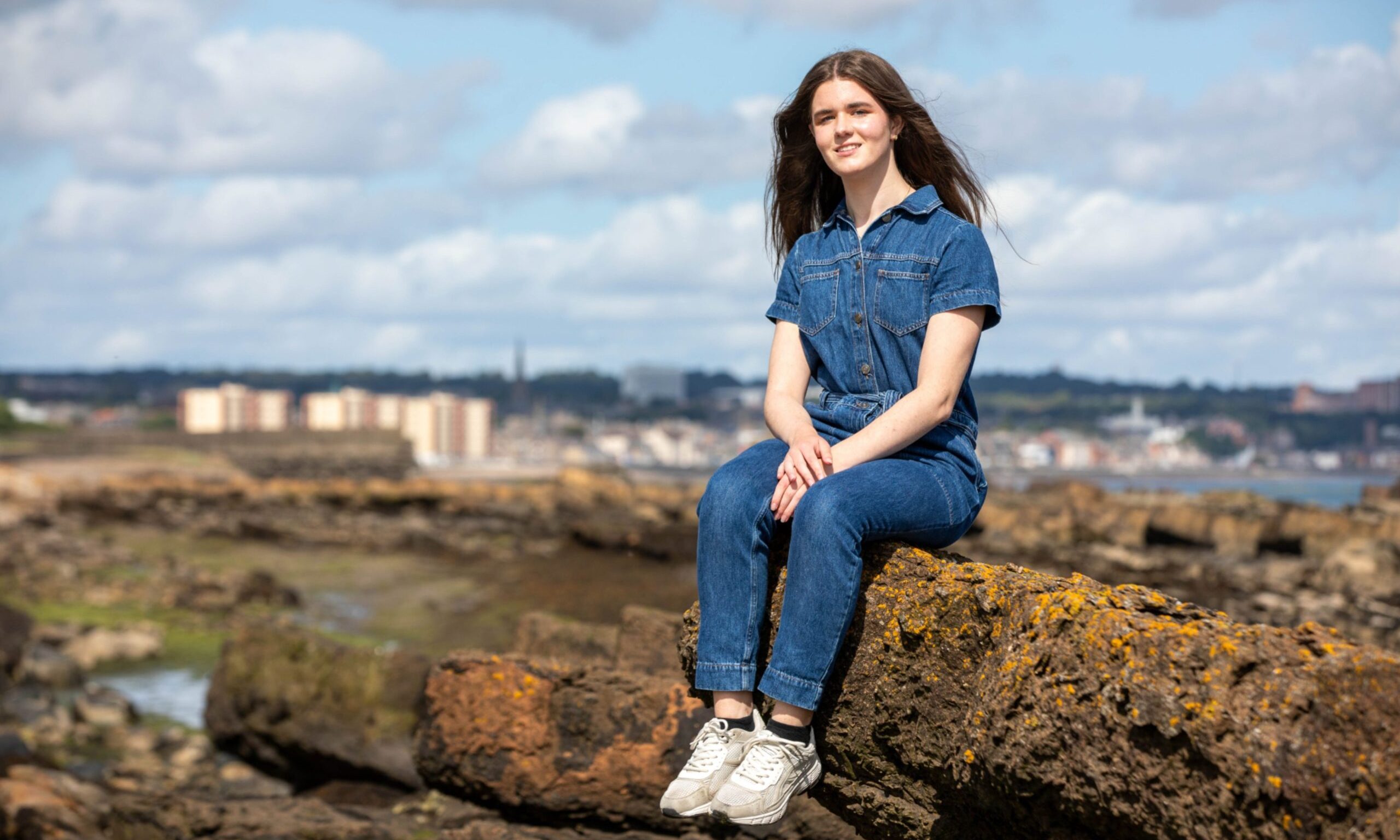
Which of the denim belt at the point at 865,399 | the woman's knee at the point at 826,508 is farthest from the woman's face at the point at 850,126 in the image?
the woman's knee at the point at 826,508

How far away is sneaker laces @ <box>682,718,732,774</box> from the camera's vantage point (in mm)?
3785

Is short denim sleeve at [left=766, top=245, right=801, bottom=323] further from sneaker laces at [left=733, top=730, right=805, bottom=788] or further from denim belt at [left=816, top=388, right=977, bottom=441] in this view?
sneaker laces at [left=733, top=730, right=805, bottom=788]

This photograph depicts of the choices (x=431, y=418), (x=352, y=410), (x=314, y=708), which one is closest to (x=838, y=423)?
(x=314, y=708)

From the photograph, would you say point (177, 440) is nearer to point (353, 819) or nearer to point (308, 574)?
point (308, 574)

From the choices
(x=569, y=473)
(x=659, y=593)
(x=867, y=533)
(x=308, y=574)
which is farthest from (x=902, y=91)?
(x=569, y=473)

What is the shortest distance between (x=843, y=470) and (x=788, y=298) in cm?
80

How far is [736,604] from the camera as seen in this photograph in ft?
12.7

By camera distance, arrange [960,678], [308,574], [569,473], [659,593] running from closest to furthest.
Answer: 1. [960,678]
2. [659,593]
3. [308,574]
4. [569,473]

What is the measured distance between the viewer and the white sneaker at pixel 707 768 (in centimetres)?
373

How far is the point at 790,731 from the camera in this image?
150 inches

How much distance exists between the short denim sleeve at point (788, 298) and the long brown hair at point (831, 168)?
0.19m

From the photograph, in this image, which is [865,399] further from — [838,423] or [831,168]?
[831,168]

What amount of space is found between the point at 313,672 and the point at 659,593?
23.2ft

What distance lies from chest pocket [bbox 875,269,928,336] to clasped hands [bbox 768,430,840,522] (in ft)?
1.56
